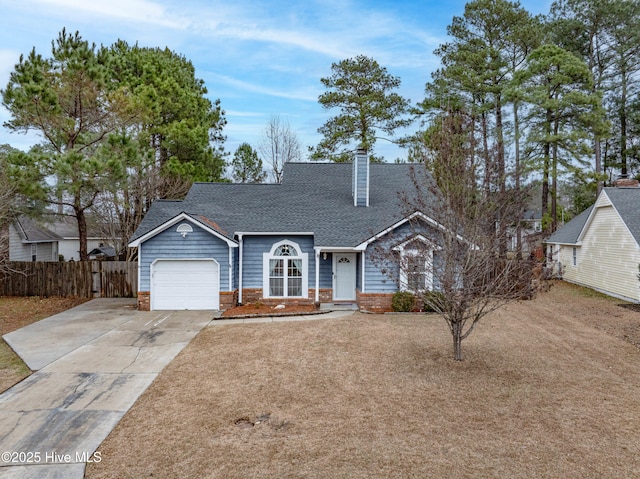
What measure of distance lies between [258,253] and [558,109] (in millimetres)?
22060

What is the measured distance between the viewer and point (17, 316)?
13.8 meters

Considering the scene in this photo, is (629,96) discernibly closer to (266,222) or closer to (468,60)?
(468,60)

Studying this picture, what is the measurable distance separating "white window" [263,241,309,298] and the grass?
7.89 m

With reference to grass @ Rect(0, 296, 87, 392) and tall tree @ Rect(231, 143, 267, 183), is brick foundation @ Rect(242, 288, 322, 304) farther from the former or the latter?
tall tree @ Rect(231, 143, 267, 183)

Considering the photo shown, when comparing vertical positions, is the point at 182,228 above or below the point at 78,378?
above

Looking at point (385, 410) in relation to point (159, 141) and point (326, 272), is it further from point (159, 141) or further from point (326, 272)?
point (159, 141)

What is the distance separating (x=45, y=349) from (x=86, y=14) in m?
12.1

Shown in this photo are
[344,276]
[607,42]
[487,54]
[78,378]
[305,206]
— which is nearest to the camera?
[78,378]

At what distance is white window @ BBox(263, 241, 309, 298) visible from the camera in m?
15.3

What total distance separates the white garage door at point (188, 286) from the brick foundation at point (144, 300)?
18 centimetres

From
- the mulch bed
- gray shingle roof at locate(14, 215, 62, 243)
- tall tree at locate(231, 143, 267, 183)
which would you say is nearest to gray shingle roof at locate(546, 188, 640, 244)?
the mulch bed

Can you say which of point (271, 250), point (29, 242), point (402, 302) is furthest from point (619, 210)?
point (29, 242)

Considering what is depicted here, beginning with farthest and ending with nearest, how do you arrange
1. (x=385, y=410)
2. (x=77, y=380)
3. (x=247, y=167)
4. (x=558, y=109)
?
(x=247, y=167) → (x=558, y=109) → (x=77, y=380) → (x=385, y=410)

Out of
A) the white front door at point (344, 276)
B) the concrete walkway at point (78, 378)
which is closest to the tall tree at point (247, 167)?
the white front door at point (344, 276)
